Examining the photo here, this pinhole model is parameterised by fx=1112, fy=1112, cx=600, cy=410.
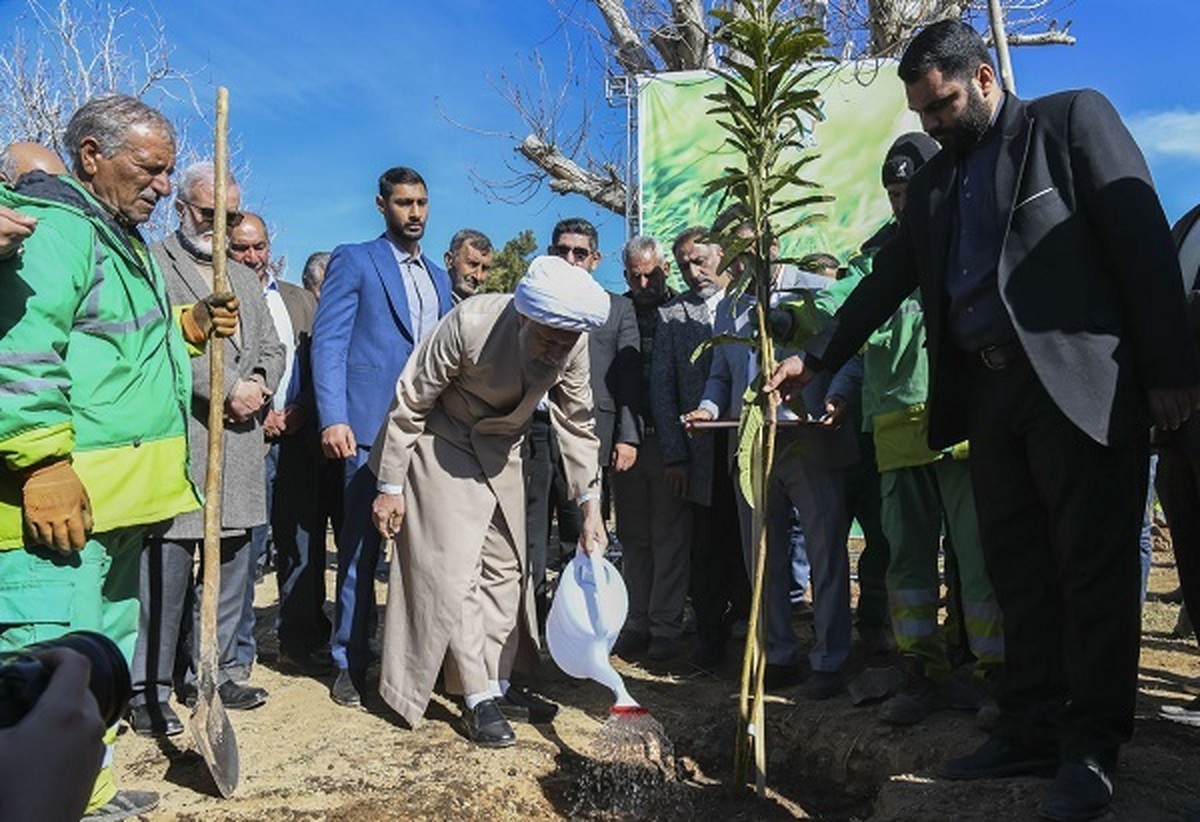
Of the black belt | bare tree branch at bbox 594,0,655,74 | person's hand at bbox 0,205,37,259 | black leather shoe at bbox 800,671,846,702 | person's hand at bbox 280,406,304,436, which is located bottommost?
black leather shoe at bbox 800,671,846,702

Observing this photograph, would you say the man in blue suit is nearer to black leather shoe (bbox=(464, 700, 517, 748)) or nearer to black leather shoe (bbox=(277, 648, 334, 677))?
black leather shoe (bbox=(277, 648, 334, 677))

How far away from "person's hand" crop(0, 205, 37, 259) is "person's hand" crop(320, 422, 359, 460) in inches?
88.0

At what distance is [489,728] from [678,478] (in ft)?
5.41

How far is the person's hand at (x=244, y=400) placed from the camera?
444 cm

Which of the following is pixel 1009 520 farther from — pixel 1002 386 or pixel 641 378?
pixel 641 378

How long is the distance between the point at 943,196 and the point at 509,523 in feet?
6.78

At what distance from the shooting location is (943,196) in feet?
10.8

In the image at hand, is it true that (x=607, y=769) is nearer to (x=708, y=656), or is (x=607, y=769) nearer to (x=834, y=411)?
(x=708, y=656)

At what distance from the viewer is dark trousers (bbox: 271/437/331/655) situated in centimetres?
527

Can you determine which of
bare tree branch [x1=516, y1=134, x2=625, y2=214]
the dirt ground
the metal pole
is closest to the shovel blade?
the dirt ground

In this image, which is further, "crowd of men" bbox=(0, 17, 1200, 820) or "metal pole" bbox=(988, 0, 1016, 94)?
"metal pole" bbox=(988, 0, 1016, 94)

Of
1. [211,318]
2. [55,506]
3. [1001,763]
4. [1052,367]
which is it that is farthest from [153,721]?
[1052,367]

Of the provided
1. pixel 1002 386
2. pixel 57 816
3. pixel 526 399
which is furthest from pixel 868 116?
pixel 57 816

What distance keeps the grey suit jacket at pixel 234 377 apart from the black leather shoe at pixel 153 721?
645 mm
